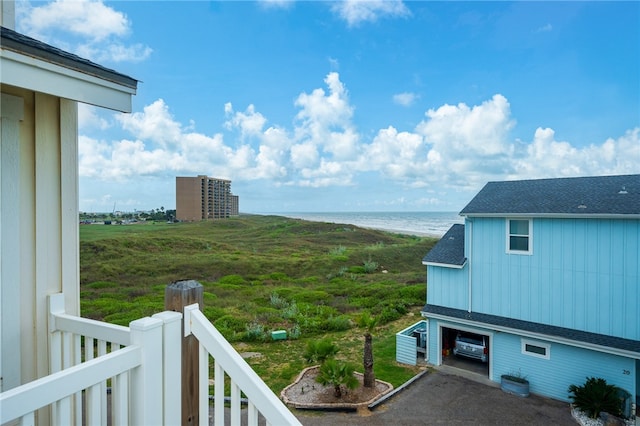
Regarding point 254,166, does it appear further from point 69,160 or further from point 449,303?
point 69,160

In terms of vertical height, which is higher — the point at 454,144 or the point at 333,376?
the point at 454,144

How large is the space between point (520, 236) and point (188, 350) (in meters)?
8.05

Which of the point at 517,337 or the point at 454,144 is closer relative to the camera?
the point at 517,337

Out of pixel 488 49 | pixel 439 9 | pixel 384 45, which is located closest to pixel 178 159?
pixel 384 45

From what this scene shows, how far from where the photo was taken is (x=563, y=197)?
7.84m

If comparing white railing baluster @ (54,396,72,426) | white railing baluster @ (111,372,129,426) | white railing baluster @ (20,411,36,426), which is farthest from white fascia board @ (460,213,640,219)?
white railing baluster @ (20,411,36,426)

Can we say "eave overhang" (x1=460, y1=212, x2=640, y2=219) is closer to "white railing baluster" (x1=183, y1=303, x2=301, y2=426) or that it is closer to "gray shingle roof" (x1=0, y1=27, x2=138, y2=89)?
"white railing baluster" (x1=183, y1=303, x2=301, y2=426)

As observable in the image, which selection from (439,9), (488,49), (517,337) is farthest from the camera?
(488,49)

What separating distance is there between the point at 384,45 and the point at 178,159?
1992cm

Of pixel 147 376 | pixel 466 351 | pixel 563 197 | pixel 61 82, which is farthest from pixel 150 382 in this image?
pixel 466 351

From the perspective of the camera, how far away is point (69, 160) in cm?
231

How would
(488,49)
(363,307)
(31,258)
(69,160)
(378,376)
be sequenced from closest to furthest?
(31,258), (69,160), (378,376), (363,307), (488,49)

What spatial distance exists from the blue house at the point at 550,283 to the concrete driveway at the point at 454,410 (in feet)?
2.14

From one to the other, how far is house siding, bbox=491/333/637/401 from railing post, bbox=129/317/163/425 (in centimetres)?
830
